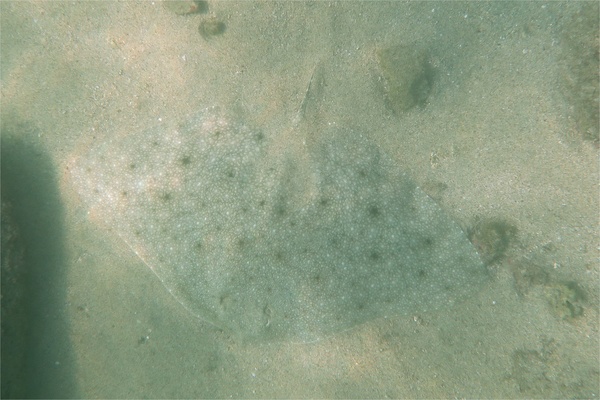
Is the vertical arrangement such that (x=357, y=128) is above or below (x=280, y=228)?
above

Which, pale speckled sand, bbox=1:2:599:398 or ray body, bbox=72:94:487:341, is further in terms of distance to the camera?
pale speckled sand, bbox=1:2:599:398

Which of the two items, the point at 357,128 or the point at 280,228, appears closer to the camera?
the point at 280,228

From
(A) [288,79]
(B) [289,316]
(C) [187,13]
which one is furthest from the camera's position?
(C) [187,13]

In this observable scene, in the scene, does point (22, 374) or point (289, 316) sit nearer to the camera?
point (289, 316)

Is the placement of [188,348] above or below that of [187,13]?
below

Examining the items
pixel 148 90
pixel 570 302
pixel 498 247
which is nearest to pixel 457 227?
pixel 498 247

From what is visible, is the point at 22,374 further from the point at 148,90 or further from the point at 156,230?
the point at 148,90

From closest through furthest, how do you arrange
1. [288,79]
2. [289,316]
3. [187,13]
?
[289,316], [288,79], [187,13]

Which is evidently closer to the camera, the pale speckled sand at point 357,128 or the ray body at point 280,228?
the ray body at point 280,228
